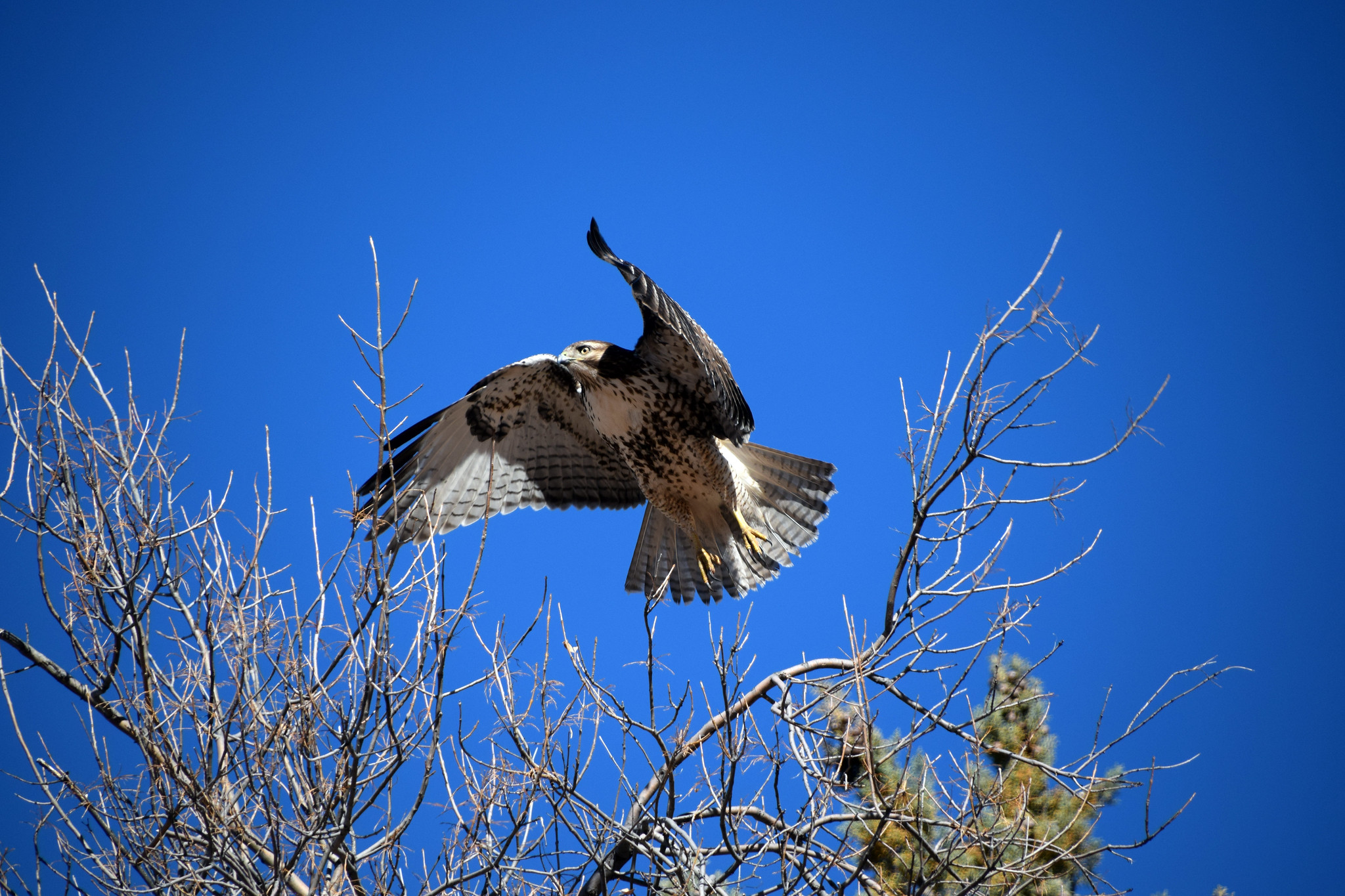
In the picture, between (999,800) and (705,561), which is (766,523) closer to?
(705,561)

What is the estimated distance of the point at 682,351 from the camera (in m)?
4.68

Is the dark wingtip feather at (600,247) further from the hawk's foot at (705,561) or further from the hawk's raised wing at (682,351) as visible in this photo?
the hawk's foot at (705,561)

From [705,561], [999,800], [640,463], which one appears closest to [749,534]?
[705,561]

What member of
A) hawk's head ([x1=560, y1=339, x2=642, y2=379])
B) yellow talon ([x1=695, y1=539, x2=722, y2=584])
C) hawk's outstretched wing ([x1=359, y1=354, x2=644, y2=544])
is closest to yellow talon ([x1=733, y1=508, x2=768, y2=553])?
yellow talon ([x1=695, y1=539, x2=722, y2=584])

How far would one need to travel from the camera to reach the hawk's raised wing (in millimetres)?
4055

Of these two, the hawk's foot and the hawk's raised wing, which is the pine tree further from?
the hawk's raised wing

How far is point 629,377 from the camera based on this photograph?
4.84 metres

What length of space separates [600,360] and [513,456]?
1.29 metres

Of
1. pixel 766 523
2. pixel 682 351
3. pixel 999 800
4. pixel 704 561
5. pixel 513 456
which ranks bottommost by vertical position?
pixel 999 800

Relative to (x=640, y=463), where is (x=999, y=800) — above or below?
below

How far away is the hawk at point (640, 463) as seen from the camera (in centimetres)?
Result: 486

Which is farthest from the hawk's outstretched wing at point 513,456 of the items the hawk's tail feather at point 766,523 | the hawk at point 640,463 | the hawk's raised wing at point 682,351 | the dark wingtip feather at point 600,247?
the dark wingtip feather at point 600,247

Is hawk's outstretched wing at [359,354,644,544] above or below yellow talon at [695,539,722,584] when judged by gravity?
above

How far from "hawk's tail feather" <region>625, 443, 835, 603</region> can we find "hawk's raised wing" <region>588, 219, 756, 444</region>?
2.15ft
